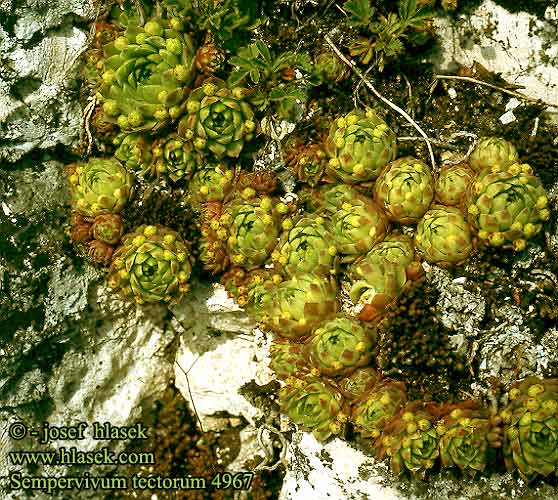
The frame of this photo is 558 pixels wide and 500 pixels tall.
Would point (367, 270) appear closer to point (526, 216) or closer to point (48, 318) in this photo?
point (526, 216)

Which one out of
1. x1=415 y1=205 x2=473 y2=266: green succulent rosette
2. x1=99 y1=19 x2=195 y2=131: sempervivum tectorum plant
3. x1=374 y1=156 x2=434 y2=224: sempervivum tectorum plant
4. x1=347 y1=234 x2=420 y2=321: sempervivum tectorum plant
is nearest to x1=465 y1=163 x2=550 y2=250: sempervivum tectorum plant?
x1=415 y1=205 x2=473 y2=266: green succulent rosette

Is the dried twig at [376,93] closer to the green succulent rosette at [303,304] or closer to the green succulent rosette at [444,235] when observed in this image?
the green succulent rosette at [444,235]

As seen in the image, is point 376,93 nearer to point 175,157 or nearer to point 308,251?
point 308,251

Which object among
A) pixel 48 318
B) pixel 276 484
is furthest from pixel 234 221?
pixel 276 484

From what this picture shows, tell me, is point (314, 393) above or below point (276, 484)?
above

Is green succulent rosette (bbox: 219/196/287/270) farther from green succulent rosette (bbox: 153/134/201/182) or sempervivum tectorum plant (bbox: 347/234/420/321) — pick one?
sempervivum tectorum plant (bbox: 347/234/420/321)

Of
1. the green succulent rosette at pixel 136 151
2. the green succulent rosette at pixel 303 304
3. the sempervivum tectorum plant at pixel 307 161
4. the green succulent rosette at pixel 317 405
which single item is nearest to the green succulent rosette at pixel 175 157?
the green succulent rosette at pixel 136 151
